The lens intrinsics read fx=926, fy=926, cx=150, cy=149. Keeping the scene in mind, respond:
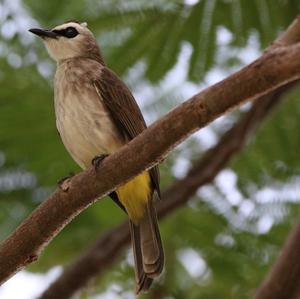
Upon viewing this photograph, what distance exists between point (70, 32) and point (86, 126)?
2.31ft

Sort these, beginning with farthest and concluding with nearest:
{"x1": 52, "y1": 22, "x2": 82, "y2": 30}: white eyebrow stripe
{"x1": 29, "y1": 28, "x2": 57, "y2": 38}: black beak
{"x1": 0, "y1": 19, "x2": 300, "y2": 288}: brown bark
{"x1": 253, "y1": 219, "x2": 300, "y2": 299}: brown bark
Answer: {"x1": 52, "y1": 22, "x2": 82, "y2": 30}: white eyebrow stripe → {"x1": 29, "y1": 28, "x2": 57, "y2": 38}: black beak → {"x1": 253, "y1": 219, "x2": 300, "y2": 299}: brown bark → {"x1": 0, "y1": 19, "x2": 300, "y2": 288}: brown bark

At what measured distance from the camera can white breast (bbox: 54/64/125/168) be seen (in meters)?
3.69

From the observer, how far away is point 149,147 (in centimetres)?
256

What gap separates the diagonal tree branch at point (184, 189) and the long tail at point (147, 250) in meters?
0.38

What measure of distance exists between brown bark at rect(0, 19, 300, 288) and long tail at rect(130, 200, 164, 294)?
0.64 meters

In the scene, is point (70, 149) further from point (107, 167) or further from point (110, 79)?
point (107, 167)

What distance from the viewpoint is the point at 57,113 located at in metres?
3.82

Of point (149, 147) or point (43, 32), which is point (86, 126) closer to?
point (43, 32)

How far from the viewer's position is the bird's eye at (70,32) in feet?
13.8

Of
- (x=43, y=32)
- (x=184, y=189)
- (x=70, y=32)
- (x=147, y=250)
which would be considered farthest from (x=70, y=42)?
(x=147, y=250)

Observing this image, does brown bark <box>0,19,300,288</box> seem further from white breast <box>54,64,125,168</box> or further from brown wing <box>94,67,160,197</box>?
white breast <box>54,64,125,168</box>

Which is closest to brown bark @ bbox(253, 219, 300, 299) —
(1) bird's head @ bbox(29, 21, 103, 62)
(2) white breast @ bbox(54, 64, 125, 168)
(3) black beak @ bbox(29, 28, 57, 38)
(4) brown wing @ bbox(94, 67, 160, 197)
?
(4) brown wing @ bbox(94, 67, 160, 197)

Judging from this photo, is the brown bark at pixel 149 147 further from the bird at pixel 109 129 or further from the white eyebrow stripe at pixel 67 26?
the white eyebrow stripe at pixel 67 26

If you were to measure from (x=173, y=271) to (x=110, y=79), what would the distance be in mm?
990
